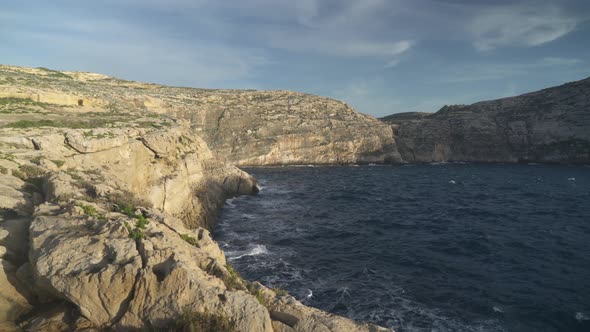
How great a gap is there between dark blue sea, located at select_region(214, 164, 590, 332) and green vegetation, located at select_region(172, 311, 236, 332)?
1261cm

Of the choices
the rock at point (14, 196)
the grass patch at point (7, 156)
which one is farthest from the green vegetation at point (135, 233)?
the grass patch at point (7, 156)

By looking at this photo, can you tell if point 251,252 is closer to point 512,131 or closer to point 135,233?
point 135,233

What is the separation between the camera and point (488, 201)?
4847cm

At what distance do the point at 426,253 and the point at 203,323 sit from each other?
79.4 feet

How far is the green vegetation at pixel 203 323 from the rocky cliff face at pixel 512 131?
10446 cm

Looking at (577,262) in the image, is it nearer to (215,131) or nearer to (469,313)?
(469,313)

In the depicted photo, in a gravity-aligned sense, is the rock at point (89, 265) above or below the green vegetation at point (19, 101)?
below

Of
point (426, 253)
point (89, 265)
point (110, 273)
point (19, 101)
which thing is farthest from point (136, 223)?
point (19, 101)

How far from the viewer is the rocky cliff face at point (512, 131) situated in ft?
310

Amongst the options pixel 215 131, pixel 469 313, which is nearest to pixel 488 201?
pixel 469 313

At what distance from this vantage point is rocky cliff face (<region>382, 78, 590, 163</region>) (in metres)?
94.6

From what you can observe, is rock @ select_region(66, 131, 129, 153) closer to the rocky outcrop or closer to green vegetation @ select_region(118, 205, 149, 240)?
green vegetation @ select_region(118, 205, 149, 240)

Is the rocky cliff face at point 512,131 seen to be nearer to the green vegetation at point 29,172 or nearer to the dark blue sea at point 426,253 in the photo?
the dark blue sea at point 426,253

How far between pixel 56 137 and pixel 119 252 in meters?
17.6
